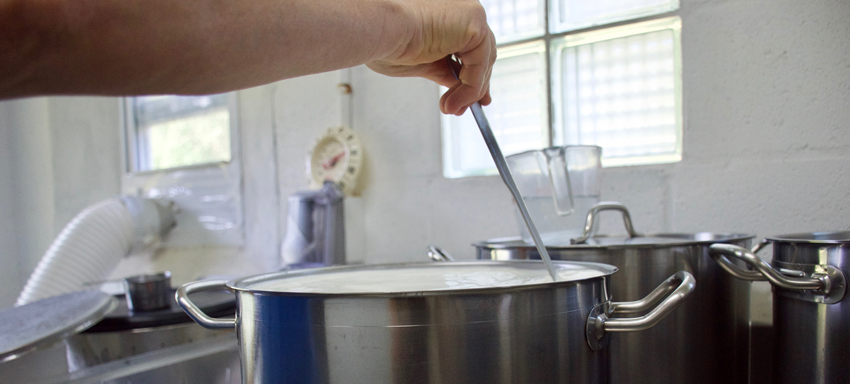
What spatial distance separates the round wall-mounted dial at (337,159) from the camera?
176 cm

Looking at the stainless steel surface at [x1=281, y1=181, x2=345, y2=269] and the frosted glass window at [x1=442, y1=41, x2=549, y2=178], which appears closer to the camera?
the frosted glass window at [x1=442, y1=41, x2=549, y2=178]

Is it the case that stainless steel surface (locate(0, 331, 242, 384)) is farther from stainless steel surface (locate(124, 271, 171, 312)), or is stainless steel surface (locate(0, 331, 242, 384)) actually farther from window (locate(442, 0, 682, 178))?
window (locate(442, 0, 682, 178))

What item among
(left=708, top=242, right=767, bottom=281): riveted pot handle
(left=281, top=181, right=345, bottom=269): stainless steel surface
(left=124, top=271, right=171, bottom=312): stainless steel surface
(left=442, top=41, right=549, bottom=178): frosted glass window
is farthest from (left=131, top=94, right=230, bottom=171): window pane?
(left=708, top=242, right=767, bottom=281): riveted pot handle

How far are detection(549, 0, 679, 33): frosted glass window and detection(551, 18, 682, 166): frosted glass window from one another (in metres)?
0.03

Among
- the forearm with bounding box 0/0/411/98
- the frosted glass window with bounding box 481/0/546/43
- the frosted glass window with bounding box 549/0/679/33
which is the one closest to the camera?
the forearm with bounding box 0/0/411/98

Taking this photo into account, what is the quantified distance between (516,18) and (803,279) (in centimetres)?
101

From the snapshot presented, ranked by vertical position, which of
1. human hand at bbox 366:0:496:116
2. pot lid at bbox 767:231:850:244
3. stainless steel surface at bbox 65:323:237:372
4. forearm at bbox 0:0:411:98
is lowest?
stainless steel surface at bbox 65:323:237:372

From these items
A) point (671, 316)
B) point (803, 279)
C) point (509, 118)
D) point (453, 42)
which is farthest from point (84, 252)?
point (803, 279)

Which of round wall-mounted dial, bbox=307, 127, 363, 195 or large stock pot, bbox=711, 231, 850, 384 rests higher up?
round wall-mounted dial, bbox=307, 127, 363, 195

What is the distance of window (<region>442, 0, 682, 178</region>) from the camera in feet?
4.25

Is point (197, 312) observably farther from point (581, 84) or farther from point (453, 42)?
point (581, 84)

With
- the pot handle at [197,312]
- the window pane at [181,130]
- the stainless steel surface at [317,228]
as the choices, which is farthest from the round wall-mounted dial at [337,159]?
the pot handle at [197,312]

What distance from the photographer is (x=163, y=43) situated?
399 mm

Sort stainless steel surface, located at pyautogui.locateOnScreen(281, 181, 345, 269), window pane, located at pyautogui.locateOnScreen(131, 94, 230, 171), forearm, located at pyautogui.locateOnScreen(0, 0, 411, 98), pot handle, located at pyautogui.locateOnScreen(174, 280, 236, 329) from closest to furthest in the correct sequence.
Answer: forearm, located at pyautogui.locateOnScreen(0, 0, 411, 98) < pot handle, located at pyautogui.locateOnScreen(174, 280, 236, 329) < stainless steel surface, located at pyautogui.locateOnScreen(281, 181, 345, 269) < window pane, located at pyautogui.locateOnScreen(131, 94, 230, 171)
